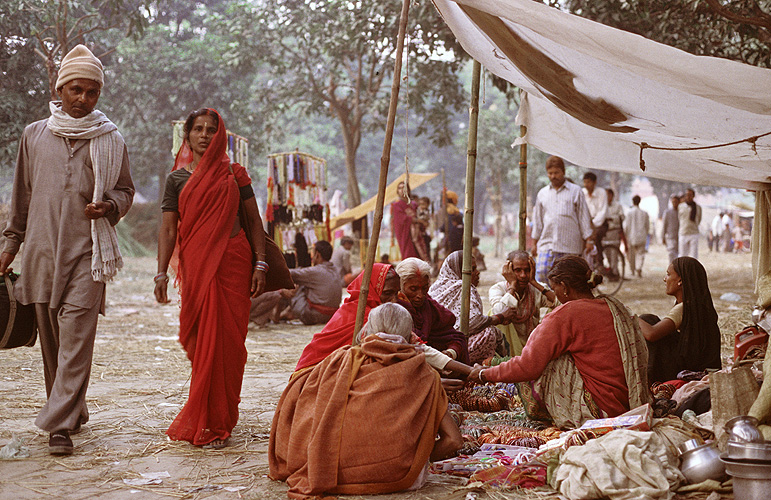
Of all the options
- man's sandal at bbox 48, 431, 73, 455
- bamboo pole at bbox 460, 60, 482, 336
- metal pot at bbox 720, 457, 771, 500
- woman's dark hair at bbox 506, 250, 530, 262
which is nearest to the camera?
metal pot at bbox 720, 457, 771, 500

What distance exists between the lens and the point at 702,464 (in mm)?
3369

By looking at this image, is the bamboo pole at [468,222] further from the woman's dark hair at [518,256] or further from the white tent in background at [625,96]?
the woman's dark hair at [518,256]

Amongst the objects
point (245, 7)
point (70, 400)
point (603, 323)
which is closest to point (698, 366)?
point (603, 323)

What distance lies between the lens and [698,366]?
16.9 ft

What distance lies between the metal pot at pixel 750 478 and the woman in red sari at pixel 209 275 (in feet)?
8.34

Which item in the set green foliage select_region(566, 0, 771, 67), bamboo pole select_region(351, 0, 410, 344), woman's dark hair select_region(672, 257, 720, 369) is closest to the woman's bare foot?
bamboo pole select_region(351, 0, 410, 344)

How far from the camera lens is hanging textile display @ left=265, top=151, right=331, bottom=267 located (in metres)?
12.1

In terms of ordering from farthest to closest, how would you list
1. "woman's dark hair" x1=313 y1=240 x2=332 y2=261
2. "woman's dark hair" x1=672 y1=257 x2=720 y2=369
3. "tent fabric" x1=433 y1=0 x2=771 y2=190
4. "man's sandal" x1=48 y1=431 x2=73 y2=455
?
"woman's dark hair" x1=313 y1=240 x2=332 y2=261 < "woman's dark hair" x1=672 y1=257 x2=720 y2=369 < "man's sandal" x1=48 y1=431 x2=73 y2=455 < "tent fabric" x1=433 y1=0 x2=771 y2=190

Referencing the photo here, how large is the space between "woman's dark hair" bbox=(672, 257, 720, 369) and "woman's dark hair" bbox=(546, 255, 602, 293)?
1201 mm

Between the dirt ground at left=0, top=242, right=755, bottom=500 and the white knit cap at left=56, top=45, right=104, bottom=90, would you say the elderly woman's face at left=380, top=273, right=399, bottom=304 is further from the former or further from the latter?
the white knit cap at left=56, top=45, right=104, bottom=90

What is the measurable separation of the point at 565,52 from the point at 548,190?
378 cm

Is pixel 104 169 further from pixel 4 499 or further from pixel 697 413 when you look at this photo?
pixel 697 413

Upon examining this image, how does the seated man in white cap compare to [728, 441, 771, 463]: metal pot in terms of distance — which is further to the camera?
the seated man in white cap

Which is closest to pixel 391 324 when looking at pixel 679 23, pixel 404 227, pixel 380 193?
pixel 380 193
